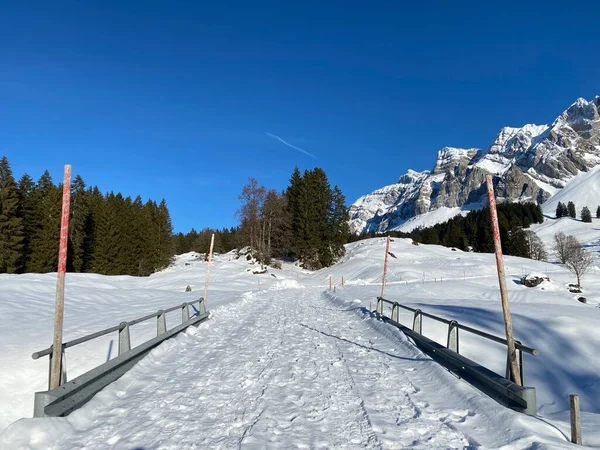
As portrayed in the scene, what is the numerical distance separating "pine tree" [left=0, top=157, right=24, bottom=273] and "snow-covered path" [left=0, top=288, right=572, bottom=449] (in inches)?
1861

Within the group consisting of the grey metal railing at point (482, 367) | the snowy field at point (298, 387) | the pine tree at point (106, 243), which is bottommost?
the snowy field at point (298, 387)

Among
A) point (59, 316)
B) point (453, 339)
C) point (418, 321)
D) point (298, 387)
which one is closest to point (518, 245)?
point (418, 321)

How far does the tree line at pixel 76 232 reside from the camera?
4728 centimetres

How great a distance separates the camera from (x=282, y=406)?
228 inches

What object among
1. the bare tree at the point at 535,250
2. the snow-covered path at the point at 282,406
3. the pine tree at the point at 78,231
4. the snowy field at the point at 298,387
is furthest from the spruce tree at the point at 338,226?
the bare tree at the point at 535,250

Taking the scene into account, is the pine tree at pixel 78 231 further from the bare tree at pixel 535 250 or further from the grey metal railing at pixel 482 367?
the bare tree at pixel 535 250

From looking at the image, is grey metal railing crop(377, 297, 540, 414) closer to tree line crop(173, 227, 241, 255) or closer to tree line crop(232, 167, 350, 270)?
tree line crop(232, 167, 350, 270)

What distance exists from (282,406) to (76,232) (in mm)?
60628

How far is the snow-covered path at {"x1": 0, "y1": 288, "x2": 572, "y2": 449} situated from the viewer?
15.2ft

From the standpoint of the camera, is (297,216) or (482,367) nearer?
(482,367)

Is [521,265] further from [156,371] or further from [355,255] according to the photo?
[156,371]

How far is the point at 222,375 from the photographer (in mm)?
7496

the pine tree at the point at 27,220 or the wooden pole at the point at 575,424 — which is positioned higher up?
the pine tree at the point at 27,220

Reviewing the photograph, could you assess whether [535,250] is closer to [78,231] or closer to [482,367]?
[78,231]
